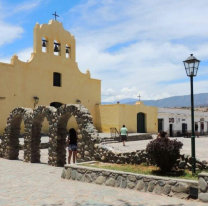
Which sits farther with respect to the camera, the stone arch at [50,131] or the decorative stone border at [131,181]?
the stone arch at [50,131]

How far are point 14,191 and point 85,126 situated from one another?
13.9 ft

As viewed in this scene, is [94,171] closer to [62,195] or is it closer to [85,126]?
[62,195]

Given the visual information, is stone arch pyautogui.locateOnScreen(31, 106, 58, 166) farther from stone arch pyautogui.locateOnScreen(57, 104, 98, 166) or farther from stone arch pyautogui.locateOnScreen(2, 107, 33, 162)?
stone arch pyautogui.locateOnScreen(2, 107, 33, 162)

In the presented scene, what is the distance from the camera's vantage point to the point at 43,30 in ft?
85.6

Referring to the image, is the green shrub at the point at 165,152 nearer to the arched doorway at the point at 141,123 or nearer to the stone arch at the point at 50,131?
the stone arch at the point at 50,131

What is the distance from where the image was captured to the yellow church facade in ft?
79.5

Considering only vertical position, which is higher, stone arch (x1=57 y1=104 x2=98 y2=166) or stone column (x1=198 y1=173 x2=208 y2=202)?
stone arch (x1=57 y1=104 x2=98 y2=166)

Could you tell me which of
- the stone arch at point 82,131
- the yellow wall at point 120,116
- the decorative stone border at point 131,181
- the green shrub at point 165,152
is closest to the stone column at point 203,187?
the decorative stone border at point 131,181

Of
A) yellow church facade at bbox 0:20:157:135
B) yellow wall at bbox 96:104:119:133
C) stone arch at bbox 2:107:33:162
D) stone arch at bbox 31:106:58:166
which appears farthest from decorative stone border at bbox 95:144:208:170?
yellow wall at bbox 96:104:119:133

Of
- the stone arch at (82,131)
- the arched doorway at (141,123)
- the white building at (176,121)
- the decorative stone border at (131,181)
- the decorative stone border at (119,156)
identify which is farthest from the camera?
the white building at (176,121)

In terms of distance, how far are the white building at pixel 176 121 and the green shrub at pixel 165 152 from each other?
84.1 ft

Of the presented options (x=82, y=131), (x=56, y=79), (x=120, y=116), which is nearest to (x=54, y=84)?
(x=56, y=79)

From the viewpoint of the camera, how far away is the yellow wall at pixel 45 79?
2400cm

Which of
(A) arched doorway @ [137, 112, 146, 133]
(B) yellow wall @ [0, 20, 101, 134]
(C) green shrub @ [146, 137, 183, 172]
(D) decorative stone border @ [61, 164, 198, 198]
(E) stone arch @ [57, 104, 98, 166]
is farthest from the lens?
(A) arched doorway @ [137, 112, 146, 133]
